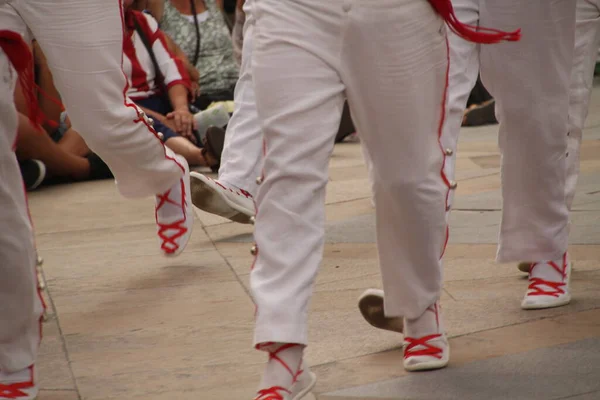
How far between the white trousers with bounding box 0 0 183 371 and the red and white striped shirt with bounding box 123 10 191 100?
274 cm

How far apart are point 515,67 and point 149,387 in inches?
53.5

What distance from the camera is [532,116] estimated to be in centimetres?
333

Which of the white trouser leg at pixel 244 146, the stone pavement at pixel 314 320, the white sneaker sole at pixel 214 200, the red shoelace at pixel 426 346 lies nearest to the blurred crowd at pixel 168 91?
the stone pavement at pixel 314 320

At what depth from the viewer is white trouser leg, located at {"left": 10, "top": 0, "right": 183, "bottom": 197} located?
3363 mm

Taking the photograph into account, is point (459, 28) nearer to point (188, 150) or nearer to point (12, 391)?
point (12, 391)

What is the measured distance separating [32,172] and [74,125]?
2.86 metres

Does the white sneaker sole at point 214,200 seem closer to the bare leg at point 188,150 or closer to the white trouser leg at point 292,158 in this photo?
the white trouser leg at point 292,158

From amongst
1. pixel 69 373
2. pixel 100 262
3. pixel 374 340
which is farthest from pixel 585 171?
pixel 69 373

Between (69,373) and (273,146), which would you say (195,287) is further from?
(273,146)

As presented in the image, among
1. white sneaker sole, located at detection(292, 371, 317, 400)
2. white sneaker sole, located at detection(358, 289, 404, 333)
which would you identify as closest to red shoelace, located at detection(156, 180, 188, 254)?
white sneaker sole, located at detection(358, 289, 404, 333)

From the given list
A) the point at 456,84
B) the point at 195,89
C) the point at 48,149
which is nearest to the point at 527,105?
the point at 456,84

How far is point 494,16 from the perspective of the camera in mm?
3244

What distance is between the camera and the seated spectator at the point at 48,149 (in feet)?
21.4

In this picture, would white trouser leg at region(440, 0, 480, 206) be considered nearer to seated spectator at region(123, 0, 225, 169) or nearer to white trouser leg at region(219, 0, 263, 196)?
white trouser leg at region(219, 0, 263, 196)
